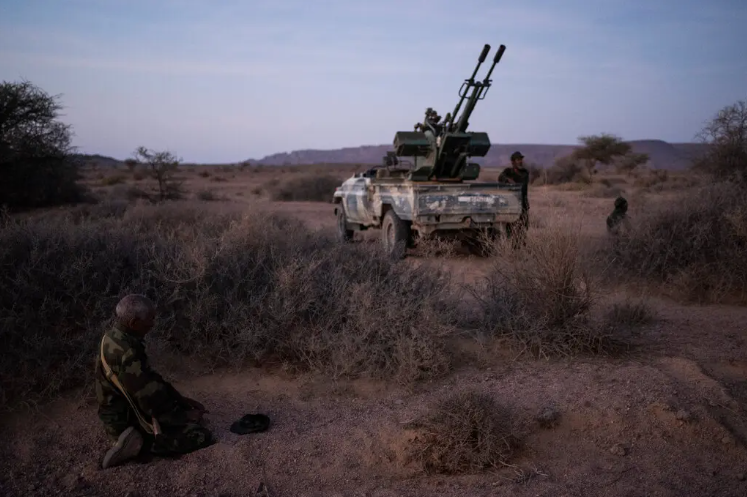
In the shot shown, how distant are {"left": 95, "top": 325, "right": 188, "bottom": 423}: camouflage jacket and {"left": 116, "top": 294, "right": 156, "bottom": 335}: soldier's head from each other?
0.21 ft

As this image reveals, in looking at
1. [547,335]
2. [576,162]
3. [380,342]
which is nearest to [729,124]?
[547,335]

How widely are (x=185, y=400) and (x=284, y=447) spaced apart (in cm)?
68

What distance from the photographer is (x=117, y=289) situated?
15.5 feet

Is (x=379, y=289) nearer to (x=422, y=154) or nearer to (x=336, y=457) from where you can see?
(x=336, y=457)

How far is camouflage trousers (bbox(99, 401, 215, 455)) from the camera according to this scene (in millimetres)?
3492

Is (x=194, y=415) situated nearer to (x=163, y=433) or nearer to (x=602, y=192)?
(x=163, y=433)

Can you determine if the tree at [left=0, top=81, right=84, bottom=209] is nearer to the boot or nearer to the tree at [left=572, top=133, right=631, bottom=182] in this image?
the boot

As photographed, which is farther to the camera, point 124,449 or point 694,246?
point 694,246

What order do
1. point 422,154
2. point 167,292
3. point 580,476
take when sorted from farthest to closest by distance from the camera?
point 422,154
point 167,292
point 580,476

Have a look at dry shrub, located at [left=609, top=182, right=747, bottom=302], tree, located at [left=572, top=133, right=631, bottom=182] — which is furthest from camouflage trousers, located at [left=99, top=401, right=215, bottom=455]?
tree, located at [left=572, top=133, right=631, bottom=182]

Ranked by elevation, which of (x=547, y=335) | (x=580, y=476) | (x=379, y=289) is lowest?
(x=580, y=476)

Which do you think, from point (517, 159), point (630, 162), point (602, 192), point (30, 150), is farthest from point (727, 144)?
point (630, 162)

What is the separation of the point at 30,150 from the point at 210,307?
13.7 m

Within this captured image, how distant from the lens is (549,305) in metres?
5.10
